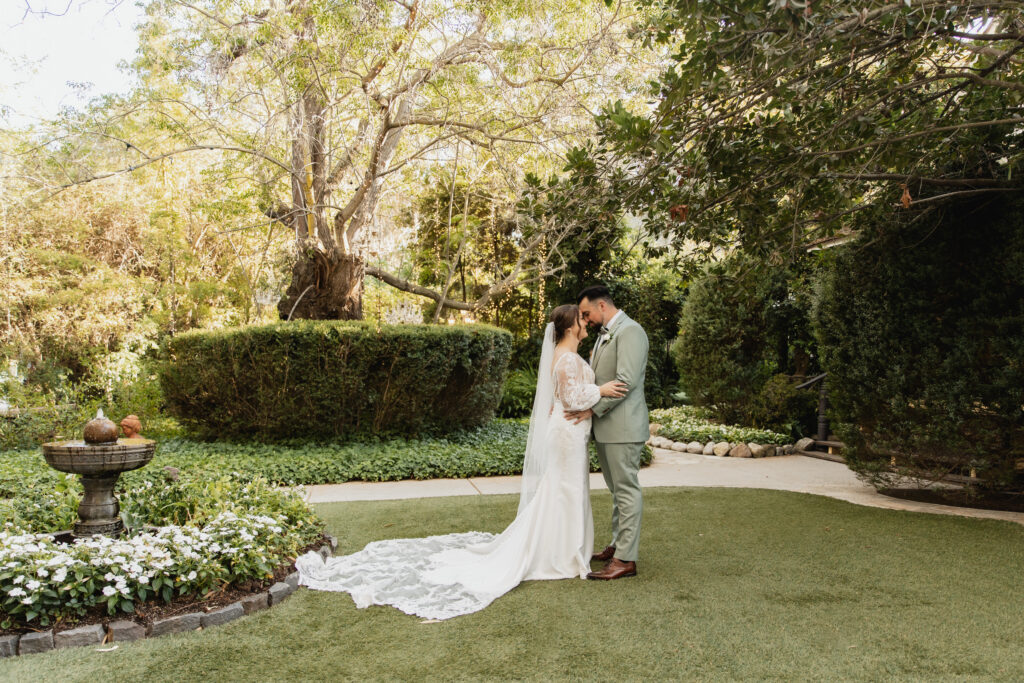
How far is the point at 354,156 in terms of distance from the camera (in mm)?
10148

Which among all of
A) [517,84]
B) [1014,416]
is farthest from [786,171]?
[517,84]

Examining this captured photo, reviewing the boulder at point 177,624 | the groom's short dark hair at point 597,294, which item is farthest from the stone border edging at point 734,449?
the boulder at point 177,624

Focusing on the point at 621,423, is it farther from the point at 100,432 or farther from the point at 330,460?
the point at 330,460

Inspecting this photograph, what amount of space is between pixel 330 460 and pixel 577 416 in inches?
186

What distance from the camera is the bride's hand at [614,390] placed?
4.56 meters

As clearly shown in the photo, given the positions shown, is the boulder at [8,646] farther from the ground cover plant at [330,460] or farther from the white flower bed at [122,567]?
the ground cover plant at [330,460]

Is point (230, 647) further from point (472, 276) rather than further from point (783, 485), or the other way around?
point (472, 276)

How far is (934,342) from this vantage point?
20.8 feet

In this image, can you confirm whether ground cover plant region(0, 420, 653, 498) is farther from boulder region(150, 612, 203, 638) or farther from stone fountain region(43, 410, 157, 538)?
boulder region(150, 612, 203, 638)

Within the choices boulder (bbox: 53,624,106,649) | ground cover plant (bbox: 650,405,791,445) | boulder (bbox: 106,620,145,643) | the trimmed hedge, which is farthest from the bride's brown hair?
ground cover plant (bbox: 650,405,791,445)

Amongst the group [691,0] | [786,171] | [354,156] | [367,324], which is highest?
A: [354,156]

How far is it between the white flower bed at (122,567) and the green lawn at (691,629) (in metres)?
0.32

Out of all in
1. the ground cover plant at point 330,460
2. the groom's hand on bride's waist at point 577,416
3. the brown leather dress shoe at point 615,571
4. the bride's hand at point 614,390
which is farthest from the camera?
the ground cover plant at point 330,460

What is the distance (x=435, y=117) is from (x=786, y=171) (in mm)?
6329
